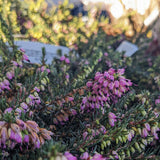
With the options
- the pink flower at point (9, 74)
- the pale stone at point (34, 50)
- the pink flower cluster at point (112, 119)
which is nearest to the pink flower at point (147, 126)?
the pink flower cluster at point (112, 119)

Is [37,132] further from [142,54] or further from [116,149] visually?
[142,54]

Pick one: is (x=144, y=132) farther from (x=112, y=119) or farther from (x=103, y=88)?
(x=103, y=88)

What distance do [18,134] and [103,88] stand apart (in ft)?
1.82

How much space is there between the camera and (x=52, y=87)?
58.1 inches

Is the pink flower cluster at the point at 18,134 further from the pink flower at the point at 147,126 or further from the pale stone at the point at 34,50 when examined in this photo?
the pale stone at the point at 34,50

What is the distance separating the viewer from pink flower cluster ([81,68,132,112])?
3.65 feet

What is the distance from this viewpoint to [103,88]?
1120 mm

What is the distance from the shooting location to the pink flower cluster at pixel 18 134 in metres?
0.72

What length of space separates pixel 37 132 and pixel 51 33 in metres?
2.67

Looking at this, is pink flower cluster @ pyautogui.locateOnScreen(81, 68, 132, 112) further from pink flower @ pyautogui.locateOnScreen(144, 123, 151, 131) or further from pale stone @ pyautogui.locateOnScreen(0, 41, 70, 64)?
pale stone @ pyautogui.locateOnScreen(0, 41, 70, 64)

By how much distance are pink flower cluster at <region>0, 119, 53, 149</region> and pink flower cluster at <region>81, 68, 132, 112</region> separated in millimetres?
402

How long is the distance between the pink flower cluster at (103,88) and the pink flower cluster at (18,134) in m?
0.40

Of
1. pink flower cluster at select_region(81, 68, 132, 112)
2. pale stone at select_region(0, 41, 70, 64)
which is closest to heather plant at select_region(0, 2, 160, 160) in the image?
pink flower cluster at select_region(81, 68, 132, 112)

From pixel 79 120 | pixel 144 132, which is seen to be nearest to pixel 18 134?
pixel 79 120
